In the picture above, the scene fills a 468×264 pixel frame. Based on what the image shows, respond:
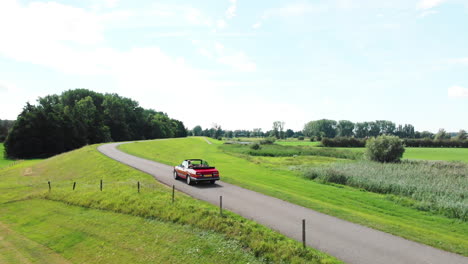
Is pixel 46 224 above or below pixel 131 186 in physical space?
below

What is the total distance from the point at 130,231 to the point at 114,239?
2.79ft

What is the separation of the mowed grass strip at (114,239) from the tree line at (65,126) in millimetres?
51447

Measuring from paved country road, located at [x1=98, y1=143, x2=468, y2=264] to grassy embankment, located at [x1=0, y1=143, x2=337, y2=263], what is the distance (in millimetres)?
909

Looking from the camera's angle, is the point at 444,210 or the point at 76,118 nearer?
the point at 444,210

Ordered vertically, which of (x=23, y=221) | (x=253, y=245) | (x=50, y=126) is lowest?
(x=23, y=221)

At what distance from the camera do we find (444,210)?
16969mm

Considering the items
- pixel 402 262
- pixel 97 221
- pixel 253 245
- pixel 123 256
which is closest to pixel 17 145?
pixel 97 221

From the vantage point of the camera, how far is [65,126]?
6962 centimetres

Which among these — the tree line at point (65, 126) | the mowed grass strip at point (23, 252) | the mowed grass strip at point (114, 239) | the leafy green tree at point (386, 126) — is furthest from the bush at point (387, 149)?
the leafy green tree at point (386, 126)

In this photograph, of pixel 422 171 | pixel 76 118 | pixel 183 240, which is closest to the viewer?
pixel 183 240

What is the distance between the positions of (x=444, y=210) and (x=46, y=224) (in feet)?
84.0

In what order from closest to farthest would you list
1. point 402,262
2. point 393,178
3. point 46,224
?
1. point 402,262
2. point 46,224
3. point 393,178

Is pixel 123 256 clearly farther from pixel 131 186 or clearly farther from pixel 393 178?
pixel 393 178

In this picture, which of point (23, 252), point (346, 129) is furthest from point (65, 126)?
point (346, 129)
